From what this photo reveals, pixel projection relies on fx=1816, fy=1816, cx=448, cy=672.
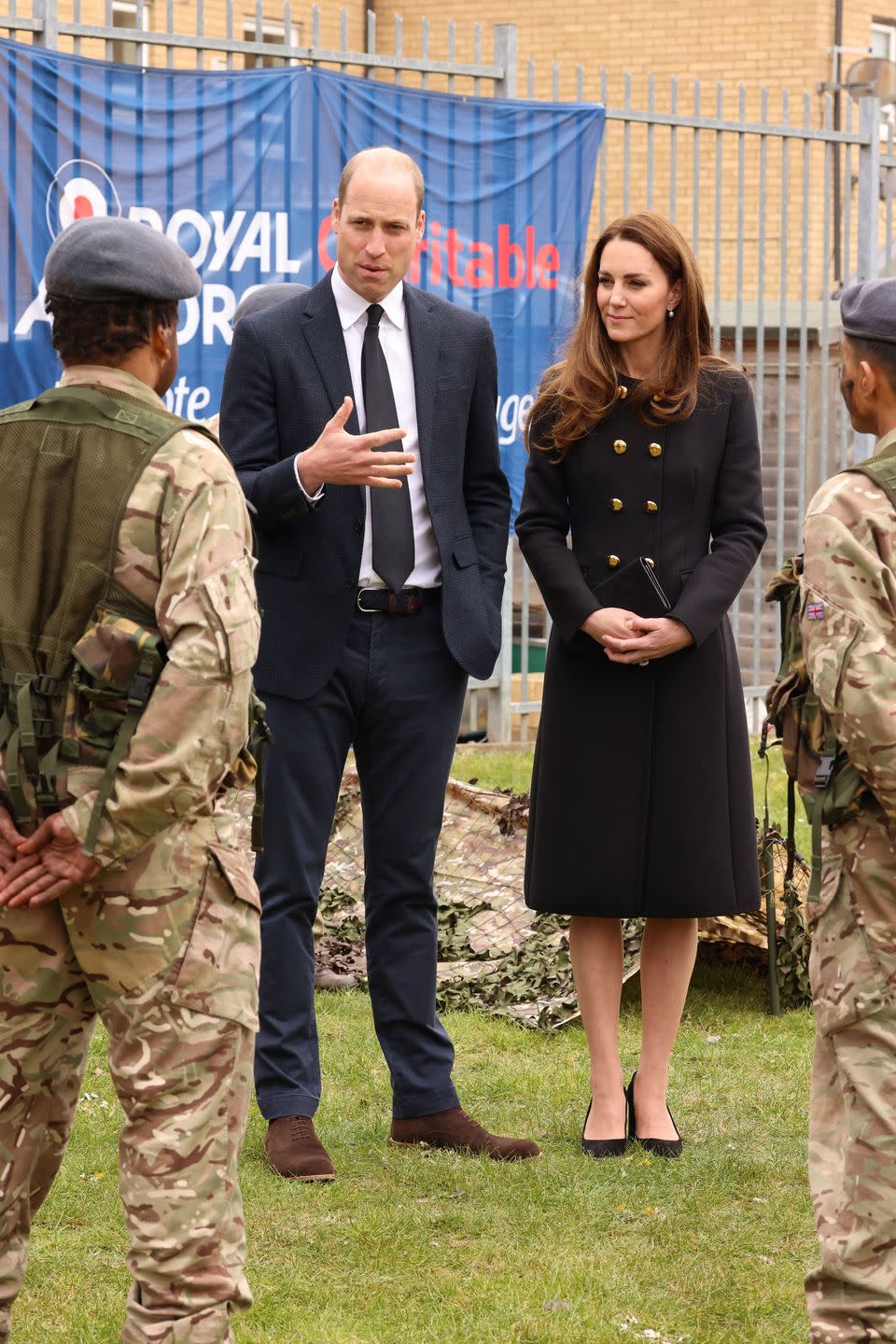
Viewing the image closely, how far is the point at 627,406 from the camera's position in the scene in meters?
4.53

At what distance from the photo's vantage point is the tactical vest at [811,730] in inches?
119

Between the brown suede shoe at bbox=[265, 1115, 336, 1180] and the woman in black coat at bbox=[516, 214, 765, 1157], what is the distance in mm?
687

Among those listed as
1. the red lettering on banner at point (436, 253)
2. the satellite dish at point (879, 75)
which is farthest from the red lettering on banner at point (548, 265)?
the satellite dish at point (879, 75)

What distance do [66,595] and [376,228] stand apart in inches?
71.8

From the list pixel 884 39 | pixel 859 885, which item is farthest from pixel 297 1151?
pixel 884 39

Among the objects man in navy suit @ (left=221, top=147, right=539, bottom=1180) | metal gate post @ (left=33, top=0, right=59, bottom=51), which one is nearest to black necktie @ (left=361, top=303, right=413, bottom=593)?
man in navy suit @ (left=221, top=147, right=539, bottom=1180)

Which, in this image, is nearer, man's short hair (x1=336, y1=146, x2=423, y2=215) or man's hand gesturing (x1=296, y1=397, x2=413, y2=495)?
man's hand gesturing (x1=296, y1=397, x2=413, y2=495)

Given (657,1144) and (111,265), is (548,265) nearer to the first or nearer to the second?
(657,1144)

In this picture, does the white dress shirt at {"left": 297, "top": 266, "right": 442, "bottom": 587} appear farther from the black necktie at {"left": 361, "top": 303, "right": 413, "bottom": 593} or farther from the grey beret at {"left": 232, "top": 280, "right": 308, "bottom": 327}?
the grey beret at {"left": 232, "top": 280, "right": 308, "bottom": 327}

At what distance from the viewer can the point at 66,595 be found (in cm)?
283

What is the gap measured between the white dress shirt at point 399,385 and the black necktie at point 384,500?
2 centimetres

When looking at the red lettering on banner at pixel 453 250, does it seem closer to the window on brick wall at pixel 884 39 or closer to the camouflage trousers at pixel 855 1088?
the camouflage trousers at pixel 855 1088

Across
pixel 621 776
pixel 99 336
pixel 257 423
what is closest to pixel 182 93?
pixel 257 423

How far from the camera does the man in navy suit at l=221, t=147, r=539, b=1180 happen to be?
4.35 metres
